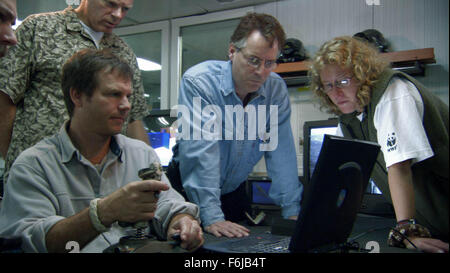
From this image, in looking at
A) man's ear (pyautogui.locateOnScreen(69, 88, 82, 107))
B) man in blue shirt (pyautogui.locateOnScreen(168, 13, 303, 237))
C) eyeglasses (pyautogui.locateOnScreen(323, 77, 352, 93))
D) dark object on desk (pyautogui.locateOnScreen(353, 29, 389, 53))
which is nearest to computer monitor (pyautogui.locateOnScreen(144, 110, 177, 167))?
man in blue shirt (pyautogui.locateOnScreen(168, 13, 303, 237))

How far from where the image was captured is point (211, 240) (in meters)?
0.93

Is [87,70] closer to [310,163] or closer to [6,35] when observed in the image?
[6,35]

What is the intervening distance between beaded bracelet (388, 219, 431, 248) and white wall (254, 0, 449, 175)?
30 centimetres

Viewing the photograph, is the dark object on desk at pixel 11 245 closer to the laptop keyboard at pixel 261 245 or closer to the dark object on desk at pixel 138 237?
the dark object on desk at pixel 138 237

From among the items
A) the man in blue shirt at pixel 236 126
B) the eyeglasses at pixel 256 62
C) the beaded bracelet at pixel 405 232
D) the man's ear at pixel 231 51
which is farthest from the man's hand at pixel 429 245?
the man's ear at pixel 231 51

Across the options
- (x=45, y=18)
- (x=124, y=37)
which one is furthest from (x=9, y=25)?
(x=124, y=37)

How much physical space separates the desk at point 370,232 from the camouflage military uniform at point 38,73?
1.60 feet

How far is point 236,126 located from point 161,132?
0.26 metres

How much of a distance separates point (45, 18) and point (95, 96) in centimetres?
29

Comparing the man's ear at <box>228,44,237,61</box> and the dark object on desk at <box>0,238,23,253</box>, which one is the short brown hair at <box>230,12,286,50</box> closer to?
the man's ear at <box>228,44,237,61</box>

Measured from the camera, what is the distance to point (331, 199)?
673mm

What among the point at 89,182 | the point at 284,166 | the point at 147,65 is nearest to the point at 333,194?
the point at 284,166
